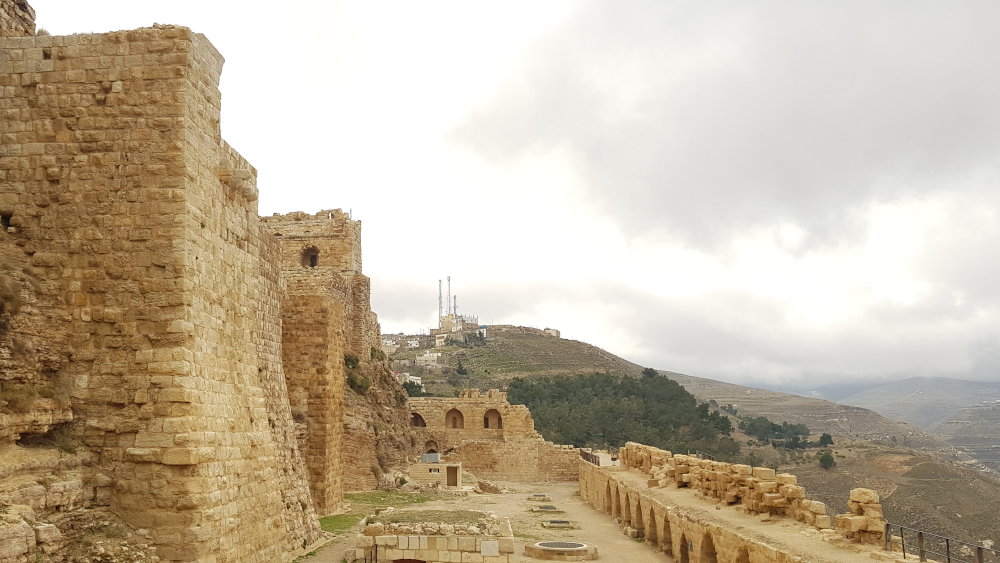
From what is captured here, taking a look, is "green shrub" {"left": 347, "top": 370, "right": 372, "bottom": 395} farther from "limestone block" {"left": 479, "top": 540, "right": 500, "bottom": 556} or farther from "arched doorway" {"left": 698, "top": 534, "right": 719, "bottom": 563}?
"limestone block" {"left": 479, "top": 540, "right": 500, "bottom": 556}

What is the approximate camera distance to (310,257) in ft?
92.0

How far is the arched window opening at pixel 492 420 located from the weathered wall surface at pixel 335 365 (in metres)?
10.6

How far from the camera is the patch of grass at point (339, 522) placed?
44.3 feet

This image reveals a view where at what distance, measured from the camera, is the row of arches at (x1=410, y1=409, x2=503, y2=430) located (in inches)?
1458

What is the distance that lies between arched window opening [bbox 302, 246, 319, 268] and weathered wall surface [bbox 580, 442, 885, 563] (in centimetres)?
1255

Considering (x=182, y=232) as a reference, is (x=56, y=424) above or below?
below

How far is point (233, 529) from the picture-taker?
8008 mm

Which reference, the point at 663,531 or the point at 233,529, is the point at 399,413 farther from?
the point at 233,529

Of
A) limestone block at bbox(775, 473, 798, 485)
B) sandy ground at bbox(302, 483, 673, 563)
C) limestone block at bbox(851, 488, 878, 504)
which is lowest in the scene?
sandy ground at bbox(302, 483, 673, 563)

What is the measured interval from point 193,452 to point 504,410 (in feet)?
96.3

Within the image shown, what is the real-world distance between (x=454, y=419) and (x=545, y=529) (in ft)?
59.4

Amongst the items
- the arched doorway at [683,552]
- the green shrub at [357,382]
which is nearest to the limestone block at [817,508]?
the arched doorway at [683,552]

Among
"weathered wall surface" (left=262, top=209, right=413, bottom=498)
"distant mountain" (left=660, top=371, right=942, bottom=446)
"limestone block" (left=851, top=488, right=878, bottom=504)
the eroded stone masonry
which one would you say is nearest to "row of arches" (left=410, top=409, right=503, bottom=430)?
"weathered wall surface" (left=262, top=209, right=413, bottom=498)

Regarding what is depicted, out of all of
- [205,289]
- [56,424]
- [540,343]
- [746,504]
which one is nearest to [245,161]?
[205,289]
